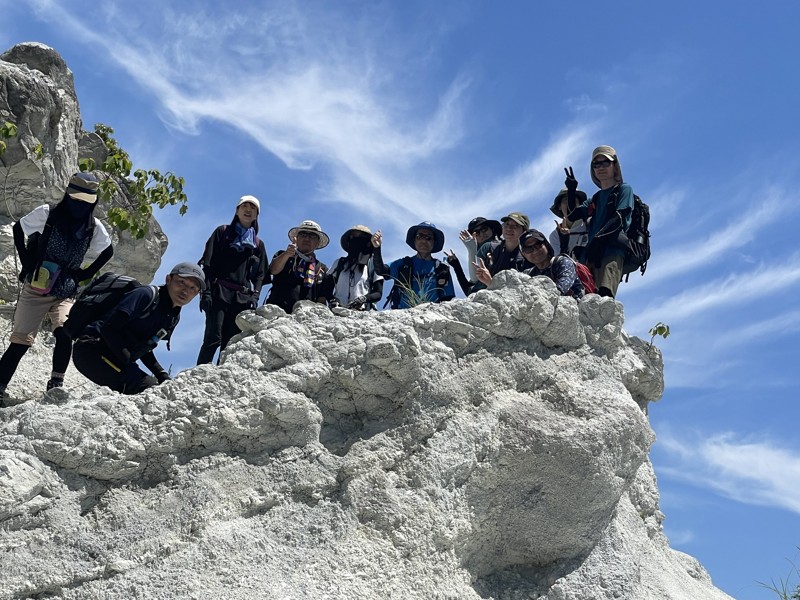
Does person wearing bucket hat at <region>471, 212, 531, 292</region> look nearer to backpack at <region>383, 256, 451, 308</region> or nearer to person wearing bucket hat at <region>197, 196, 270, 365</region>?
backpack at <region>383, 256, 451, 308</region>

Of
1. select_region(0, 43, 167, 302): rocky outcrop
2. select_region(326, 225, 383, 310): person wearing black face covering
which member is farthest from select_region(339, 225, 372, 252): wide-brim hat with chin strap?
select_region(0, 43, 167, 302): rocky outcrop

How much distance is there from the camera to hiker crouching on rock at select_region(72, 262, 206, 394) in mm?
6141

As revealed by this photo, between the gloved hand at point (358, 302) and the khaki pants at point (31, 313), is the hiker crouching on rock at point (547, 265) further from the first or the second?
the khaki pants at point (31, 313)

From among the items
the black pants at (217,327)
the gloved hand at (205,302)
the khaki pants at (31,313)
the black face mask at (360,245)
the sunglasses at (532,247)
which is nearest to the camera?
the khaki pants at (31,313)

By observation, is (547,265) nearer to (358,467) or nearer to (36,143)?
(358,467)

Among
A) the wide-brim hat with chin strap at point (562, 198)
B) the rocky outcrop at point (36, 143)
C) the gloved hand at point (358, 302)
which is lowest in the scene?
the gloved hand at point (358, 302)

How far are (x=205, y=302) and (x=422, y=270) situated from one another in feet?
6.97

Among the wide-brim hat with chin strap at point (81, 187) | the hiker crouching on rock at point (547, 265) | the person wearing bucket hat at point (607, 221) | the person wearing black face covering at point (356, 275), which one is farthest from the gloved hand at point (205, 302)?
the person wearing bucket hat at point (607, 221)

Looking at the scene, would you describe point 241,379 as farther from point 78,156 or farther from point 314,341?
point 78,156

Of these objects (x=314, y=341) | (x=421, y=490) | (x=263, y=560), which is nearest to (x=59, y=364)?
(x=314, y=341)

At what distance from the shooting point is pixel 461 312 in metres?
6.64

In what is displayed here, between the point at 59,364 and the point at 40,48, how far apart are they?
8145 millimetres

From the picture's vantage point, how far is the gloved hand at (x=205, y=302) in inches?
316

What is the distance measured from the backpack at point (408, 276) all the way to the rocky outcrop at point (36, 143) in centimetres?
509
